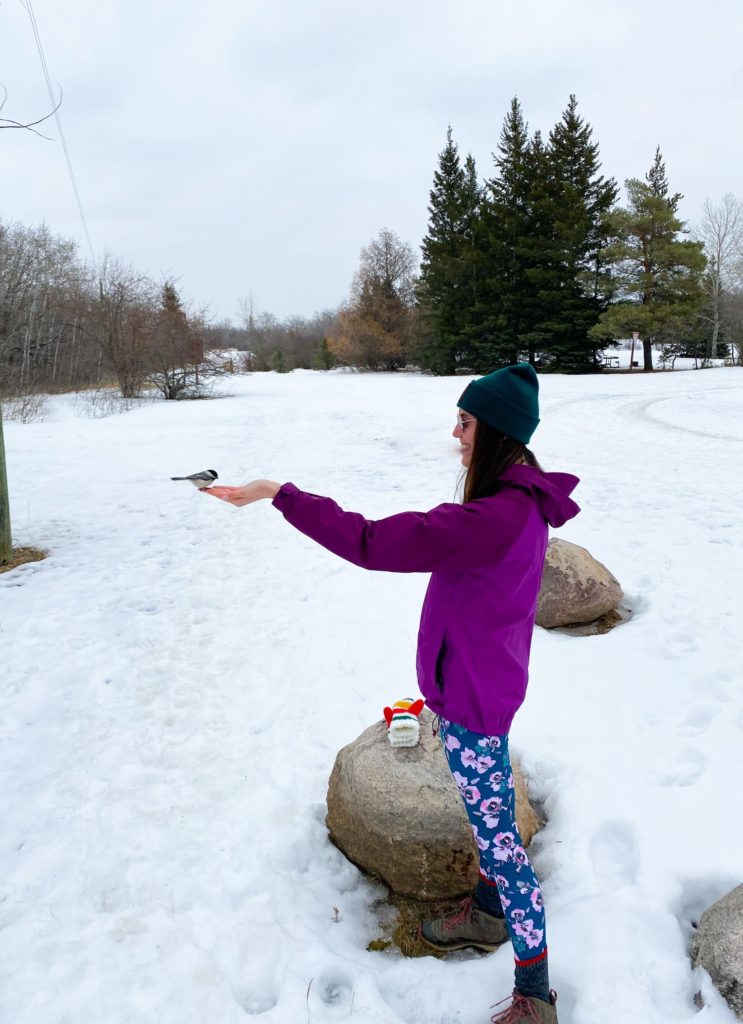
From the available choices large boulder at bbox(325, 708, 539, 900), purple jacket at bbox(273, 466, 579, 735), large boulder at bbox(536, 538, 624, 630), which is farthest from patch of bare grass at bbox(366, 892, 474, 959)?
large boulder at bbox(536, 538, 624, 630)

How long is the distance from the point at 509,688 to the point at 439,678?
229mm

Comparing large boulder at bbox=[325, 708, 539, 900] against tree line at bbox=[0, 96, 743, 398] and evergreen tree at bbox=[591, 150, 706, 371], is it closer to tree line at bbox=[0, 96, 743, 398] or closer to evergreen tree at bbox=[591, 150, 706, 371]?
tree line at bbox=[0, 96, 743, 398]

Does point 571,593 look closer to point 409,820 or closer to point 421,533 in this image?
point 409,820

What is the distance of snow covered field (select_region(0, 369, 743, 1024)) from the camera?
2.43m

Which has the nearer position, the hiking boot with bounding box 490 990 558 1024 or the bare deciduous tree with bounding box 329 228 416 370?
the hiking boot with bounding box 490 990 558 1024

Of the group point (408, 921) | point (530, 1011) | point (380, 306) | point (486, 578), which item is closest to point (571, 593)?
point (408, 921)

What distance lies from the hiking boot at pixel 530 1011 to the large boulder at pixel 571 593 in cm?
346

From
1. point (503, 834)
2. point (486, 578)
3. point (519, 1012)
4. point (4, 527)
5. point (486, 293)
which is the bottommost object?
point (519, 1012)

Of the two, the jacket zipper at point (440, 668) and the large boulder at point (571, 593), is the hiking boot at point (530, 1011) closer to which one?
the jacket zipper at point (440, 668)

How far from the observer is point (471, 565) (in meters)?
1.84

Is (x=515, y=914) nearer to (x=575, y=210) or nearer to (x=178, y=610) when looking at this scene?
(x=178, y=610)

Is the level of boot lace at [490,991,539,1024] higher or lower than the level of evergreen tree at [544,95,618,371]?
lower

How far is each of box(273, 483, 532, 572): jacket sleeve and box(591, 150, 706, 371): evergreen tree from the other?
106ft

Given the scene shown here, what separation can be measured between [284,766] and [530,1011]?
2012mm
